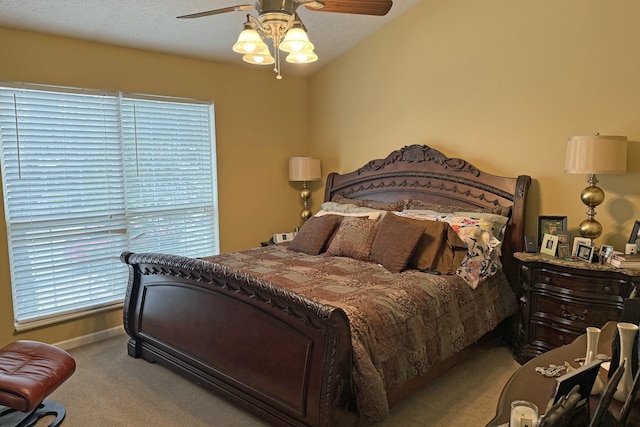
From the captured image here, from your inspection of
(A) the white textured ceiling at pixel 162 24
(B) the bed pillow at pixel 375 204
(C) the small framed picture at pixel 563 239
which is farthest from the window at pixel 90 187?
(C) the small framed picture at pixel 563 239

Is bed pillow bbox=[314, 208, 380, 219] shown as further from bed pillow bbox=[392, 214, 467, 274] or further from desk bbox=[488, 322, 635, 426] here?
A: desk bbox=[488, 322, 635, 426]

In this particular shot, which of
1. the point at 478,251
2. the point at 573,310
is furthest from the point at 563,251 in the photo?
the point at 478,251

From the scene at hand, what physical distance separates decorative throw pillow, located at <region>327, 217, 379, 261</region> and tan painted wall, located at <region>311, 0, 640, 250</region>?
1105 millimetres

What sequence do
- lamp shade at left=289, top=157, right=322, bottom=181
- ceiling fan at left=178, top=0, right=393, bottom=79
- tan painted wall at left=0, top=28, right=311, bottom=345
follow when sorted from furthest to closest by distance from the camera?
1. lamp shade at left=289, top=157, right=322, bottom=181
2. tan painted wall at left=0, top=28, right=311, bottom=345
3. ceiling fan at left=178, top=0, right=393, bottom=79

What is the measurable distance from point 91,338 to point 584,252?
152 inches

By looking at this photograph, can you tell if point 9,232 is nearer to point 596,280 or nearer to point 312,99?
point 312,99

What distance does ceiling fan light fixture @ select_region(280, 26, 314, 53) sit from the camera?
2152 mm

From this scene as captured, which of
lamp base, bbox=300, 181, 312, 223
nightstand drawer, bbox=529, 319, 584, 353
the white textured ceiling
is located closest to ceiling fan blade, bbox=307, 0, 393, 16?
the white textured ceiling

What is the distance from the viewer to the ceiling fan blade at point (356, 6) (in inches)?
90.5

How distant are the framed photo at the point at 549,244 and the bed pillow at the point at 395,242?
2.93 feet

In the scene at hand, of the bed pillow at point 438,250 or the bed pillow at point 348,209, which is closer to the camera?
the bed pillow at point 438,250

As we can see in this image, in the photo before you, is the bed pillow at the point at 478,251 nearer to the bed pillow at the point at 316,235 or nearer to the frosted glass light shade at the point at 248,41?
the bed pillow at the point at 316,235

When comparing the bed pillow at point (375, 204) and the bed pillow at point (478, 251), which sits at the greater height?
the bed pillow at point (375, 204)

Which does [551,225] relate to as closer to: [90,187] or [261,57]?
[261,57]
